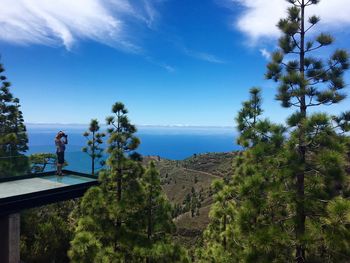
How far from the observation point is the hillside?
252 feet


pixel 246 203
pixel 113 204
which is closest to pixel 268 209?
pixel 246 203

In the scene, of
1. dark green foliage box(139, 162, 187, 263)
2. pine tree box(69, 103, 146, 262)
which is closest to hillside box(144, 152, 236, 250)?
dark green foliage box(139, 162, 187, 263)

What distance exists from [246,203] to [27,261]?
9850 mm

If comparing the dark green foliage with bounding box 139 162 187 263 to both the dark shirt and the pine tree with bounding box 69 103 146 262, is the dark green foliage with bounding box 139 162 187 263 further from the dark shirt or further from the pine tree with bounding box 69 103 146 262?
the dark shirt

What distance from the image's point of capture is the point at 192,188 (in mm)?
117562

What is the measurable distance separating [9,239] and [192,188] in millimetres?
108867

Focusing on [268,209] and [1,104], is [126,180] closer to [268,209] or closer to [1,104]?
[268,209]

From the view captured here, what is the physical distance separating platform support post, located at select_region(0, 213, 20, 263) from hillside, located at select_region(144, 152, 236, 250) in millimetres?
52612

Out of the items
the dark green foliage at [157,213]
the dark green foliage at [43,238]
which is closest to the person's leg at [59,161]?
the dark green foliage at [43,238]

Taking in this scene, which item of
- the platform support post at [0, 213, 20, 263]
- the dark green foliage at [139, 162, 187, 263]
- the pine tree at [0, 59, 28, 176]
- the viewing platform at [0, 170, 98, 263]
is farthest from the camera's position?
the pine tree at [0, 59, 28, 176]

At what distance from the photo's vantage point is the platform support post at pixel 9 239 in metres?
10.5

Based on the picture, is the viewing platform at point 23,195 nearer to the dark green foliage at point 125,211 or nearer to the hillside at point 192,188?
the dark green foliage at point 125,211

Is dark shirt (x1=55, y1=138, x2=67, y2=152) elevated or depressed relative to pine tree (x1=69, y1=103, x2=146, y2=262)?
elevated

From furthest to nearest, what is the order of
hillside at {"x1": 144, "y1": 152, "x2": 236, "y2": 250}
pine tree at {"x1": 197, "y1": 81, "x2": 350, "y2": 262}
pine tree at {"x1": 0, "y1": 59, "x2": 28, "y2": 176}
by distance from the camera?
hillside at {"x1": 144, "y1": 152, "x2": 236, "y2": 250} → pine tree at {"x1": 0, "y1": 59, "x2": 28, "y2": 176} → pine tree at {"x1": 197, "y1": 81, "x2": 350, "y2": 262}
